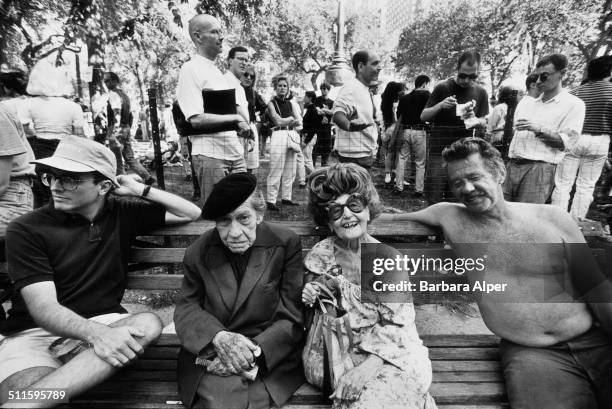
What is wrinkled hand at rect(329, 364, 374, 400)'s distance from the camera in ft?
6.11

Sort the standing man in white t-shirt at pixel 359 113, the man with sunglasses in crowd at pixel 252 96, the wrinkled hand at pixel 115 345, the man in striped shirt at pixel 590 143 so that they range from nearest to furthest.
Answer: the wrinkled hand at pixel 115 345
the standing man in white t-shirt at pixel 359 113
the man in striped shirt at pixel 590 143
the man with sunglasses in crowd at pixel 252 96

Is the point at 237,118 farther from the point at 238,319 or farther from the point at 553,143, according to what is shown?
the point at 553,143

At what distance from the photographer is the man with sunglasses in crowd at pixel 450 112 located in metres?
4.49

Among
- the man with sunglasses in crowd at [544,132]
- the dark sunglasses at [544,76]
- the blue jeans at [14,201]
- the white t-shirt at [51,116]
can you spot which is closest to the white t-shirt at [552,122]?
the man with sunglasses in crowd at [544,132]

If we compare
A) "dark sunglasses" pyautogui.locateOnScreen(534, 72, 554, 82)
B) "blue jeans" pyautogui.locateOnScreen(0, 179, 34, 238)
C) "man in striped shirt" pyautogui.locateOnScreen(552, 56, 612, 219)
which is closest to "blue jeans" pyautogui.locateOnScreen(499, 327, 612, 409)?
"dark sunglasses" pyautogui.locateOnScreen(534, 72, 554, 82)

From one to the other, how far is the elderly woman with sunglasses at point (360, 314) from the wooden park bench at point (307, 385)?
0.92ft

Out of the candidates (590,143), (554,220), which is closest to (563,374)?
(554,220)

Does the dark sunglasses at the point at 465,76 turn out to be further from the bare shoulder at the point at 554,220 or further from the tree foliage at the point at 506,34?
the bare shoulder at the point at 554,220

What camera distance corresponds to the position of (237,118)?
3.46 meters

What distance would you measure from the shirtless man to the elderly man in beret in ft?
3.61

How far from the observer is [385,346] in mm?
1963

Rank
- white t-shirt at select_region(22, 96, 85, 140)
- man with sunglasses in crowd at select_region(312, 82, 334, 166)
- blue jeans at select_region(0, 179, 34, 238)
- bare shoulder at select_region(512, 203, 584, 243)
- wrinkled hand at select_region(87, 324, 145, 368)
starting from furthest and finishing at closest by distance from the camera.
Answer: man with sunglasses in crowd at select_region(312, 82, 334, 166), white t-shirt at select_region(22, 96, 85, 140), blue jeans at select_region(0, 179, 34, 238), bare shoulder at select_region(512, 203, 584, 243), wrinkled hand at select_region(87, 324, 145, 368)

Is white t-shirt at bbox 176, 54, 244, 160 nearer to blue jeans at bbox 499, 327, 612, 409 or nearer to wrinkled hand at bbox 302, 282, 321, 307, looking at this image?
wrinkled hand at bbox 302, 282, 321, 307

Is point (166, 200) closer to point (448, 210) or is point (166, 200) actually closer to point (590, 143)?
point (448, 210)
